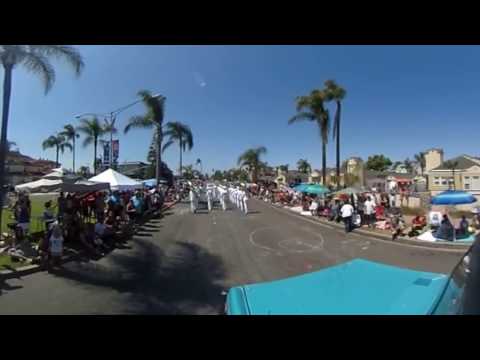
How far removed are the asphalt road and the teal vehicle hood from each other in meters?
1.86

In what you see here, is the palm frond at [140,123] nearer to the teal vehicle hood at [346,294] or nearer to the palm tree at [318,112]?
the palm tree at [318,112]

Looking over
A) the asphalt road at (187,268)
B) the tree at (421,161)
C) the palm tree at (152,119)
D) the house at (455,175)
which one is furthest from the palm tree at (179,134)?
the tree at (421,161)

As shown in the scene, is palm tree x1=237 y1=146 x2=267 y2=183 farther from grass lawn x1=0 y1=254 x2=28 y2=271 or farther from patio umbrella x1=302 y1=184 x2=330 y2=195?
grass lawn x1=0 y1=254 x2=28 y2=271

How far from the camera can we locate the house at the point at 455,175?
3322cm

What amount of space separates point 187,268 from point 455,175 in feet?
140

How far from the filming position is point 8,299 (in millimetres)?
4531

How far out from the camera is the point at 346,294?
2305mm

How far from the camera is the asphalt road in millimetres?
4402

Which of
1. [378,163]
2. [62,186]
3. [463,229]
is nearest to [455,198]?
[463,229]

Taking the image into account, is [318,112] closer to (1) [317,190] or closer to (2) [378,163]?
(1) [317,190]
